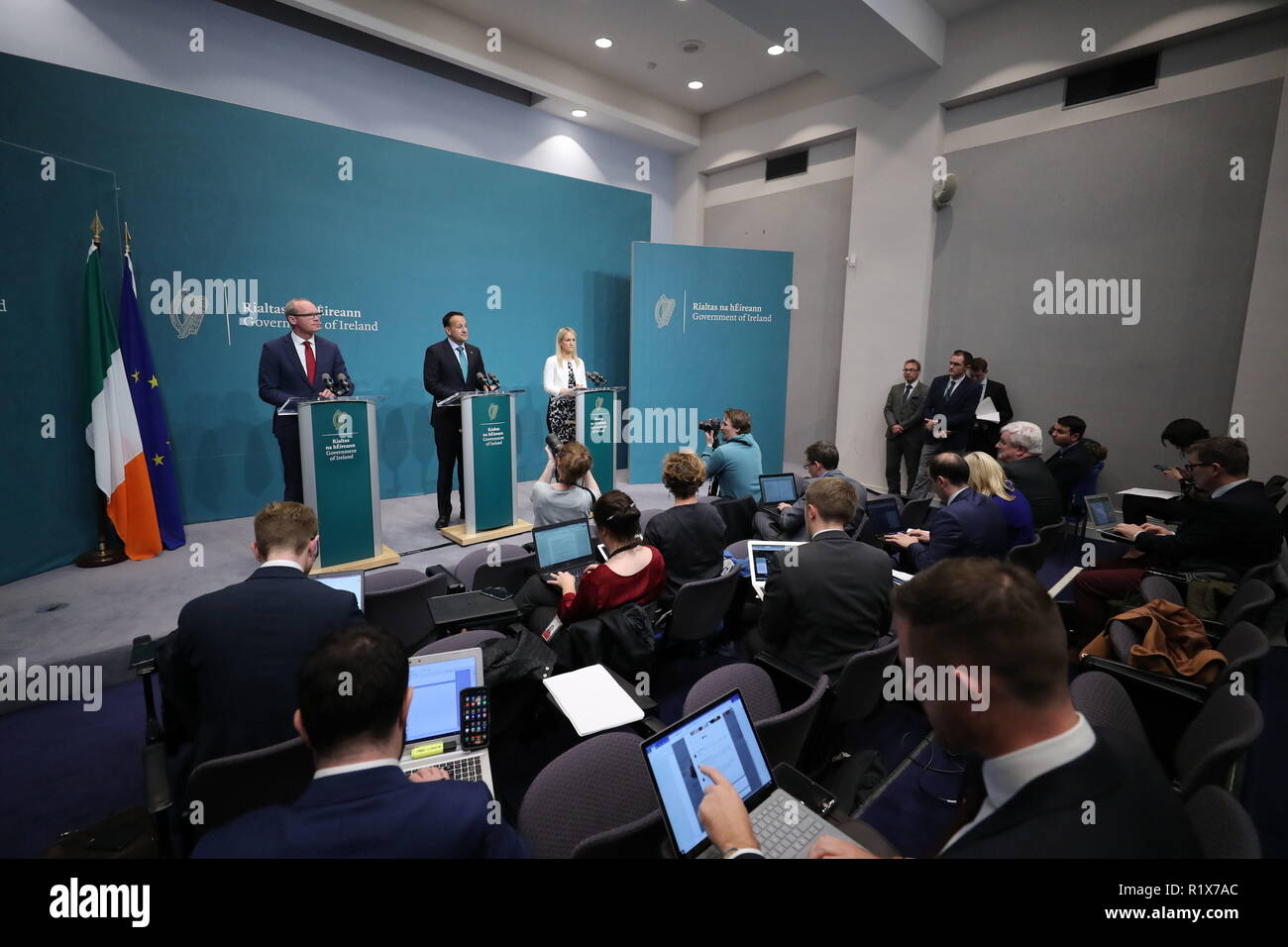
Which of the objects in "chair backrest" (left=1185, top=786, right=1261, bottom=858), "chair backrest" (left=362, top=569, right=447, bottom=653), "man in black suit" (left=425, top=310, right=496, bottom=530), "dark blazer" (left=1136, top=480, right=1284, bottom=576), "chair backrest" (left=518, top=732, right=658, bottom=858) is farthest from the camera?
"man in black suit" (left=425, top=310, right=496, bottom=530)

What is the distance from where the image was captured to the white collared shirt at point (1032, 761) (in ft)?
3.30

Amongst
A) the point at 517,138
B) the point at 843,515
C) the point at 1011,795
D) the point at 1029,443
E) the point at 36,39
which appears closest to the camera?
the point at 1011,795

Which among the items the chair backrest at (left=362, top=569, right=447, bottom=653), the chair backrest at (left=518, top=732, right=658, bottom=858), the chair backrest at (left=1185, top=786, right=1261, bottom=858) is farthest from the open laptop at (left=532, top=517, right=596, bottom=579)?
the chair backrest at (left=1185, top=786, right=1261, bottom=858)

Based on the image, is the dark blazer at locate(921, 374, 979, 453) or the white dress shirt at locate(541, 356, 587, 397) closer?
the white dress shirt at locate(541, 356, 587, 397)

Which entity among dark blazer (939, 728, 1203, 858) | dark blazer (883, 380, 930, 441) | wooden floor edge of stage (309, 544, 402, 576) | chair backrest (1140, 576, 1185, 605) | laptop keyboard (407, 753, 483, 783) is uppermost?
dark blazer (883, 380, 930, 441)

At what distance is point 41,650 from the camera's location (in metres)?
3.14

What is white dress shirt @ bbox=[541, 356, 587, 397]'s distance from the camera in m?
6.39

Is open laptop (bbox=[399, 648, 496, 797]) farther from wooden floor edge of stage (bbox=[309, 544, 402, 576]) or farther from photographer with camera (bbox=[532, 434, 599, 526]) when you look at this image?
wooden floor edge of stage (bbox=[309, 544, 402, 576])

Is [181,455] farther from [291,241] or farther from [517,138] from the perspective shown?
[517,138]

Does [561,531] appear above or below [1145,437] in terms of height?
below

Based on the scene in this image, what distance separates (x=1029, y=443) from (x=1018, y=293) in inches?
126


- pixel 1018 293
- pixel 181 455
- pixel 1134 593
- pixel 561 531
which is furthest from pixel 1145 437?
pixel 181 455

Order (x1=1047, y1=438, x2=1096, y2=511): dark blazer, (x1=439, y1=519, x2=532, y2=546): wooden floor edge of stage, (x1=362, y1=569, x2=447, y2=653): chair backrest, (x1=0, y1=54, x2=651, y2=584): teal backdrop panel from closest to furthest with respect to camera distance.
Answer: (x1=362, y1=569, x2=447, y2=653): chair backrest, (x1=0, y1=54, x2=651, y2=584): teal backdrop panel, (x1=439, y1=519, x2=532, y2=546): wooden floor edge of stage, (x1=1047, y1=438, x2=1096, y2=511): dark blazer

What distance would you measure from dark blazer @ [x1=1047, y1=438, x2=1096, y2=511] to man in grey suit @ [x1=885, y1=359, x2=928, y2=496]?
1.71 metres
